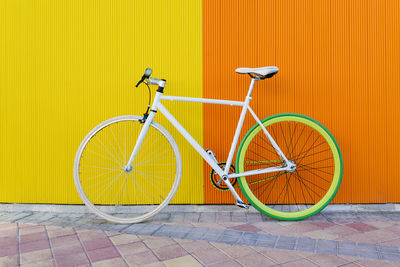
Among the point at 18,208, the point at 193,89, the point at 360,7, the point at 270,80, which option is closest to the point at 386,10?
the point at 360,7

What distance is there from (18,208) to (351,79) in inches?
126

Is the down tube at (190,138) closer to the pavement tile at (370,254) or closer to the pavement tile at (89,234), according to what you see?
the pavement tile at (89,234)

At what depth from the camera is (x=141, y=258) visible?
1792 mm

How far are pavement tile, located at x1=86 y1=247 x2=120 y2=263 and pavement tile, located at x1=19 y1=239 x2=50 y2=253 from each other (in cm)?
34

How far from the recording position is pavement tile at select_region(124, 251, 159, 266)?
174 cm

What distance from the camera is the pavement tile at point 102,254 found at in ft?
5.88

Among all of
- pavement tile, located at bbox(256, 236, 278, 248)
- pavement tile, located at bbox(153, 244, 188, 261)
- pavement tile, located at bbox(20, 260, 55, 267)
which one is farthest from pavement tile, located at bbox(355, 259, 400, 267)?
pavement tile, located at bbox(20, 260, 55, 267)

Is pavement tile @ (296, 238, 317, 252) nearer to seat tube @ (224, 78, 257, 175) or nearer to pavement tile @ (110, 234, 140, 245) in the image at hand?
seat tube @ (224, 78, 257, 175)

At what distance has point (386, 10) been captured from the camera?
106 inches

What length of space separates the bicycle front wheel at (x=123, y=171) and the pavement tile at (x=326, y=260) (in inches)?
52.3

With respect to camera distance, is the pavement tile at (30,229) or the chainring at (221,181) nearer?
the pavement tile at (30,229)

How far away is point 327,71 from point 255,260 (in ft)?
5.86

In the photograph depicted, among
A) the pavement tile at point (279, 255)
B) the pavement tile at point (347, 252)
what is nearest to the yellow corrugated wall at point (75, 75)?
the pavement tile at point (279, 255)

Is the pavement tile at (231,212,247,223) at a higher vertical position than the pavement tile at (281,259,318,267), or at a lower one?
higher
